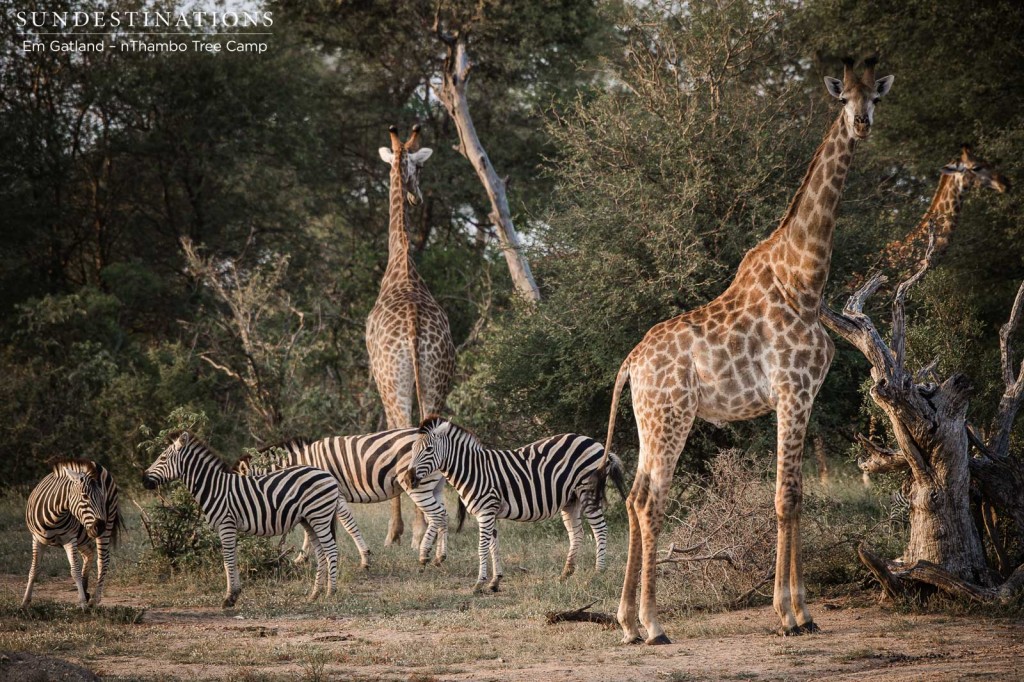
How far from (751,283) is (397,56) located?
15.8 meters

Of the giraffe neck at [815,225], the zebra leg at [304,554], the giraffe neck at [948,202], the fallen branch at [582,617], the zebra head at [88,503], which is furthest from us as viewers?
the giraffe neck at [948,202]

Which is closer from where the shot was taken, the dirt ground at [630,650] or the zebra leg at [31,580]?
the dirt ground at [630,650]

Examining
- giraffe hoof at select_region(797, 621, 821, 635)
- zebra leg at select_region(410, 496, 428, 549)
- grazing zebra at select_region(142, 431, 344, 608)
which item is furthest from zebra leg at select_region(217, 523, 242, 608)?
giraffe hoof at select_region(797, 621, 821, 635)

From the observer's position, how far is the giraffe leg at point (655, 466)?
7371 mm

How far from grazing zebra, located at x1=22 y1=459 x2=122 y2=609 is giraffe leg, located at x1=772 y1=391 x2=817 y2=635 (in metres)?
5.26

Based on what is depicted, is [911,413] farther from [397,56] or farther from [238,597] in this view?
[397,56]

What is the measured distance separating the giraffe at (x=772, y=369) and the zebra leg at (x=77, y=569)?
4.36 meters

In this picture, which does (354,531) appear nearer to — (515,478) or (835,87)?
(515,478)

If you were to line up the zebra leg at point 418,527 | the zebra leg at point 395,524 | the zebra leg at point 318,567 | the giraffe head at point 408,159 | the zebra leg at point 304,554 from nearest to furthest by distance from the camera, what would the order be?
the zebra leg at point 318,567 < the zebra leg at point 304,554 < the zebra leg at point 418,527 < the zebra leg at point 395,524 < the giraffe head at point 408,159

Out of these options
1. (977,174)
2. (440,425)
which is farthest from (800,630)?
(977,174)

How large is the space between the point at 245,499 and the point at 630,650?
3.84 m

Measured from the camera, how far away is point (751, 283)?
7.80 metres

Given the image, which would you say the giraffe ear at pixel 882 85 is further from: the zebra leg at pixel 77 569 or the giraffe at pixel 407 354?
the zebra leg at pixel 77 569

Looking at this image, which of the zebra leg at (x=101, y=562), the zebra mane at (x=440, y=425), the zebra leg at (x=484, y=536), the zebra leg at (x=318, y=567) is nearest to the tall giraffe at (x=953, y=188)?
the zebra mane at (x=440, y=425)
